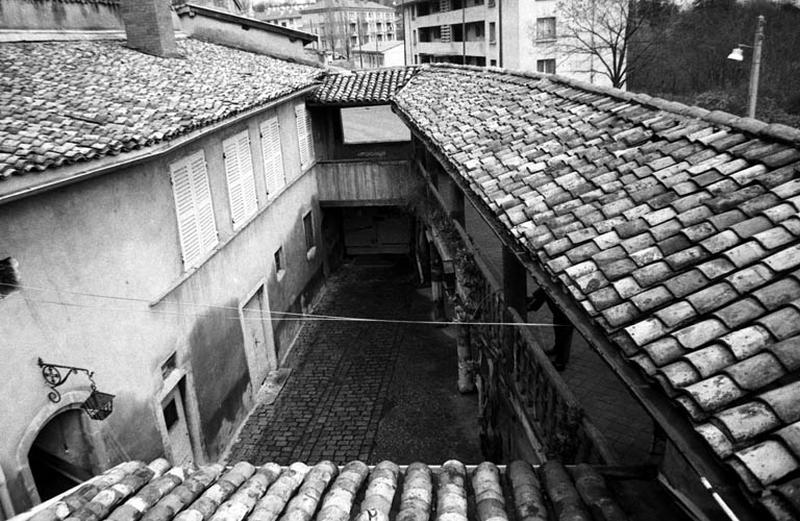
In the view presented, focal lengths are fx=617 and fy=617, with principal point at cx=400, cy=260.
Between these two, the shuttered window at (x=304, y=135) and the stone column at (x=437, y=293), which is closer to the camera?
the stone column at (x=437, y=293)

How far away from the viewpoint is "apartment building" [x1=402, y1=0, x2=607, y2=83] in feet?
132

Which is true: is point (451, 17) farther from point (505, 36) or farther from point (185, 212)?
point (185, 212)

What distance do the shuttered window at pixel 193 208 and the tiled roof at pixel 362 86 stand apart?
351 inches

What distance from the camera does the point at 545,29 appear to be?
4066cm

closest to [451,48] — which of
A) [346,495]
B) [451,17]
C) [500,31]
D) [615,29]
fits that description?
[451,17]

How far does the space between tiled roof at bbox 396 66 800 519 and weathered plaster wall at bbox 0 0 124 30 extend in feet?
36.9

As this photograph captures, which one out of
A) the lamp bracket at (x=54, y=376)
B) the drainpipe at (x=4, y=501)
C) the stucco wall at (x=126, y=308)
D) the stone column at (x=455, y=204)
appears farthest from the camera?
the stone column at (x=455, y=204)

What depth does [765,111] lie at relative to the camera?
24234 millimetres

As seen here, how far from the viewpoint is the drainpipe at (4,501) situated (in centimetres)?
632

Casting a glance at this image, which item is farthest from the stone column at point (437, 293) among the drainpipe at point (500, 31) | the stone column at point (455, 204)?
the drainpipe at point (500, 31)

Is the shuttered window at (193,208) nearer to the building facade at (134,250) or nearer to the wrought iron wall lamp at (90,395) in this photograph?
the building facade at (134,250)

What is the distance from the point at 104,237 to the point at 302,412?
6698 millimetres

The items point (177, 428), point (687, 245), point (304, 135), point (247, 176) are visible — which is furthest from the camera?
point (304, 135)

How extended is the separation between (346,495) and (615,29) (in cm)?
3751
